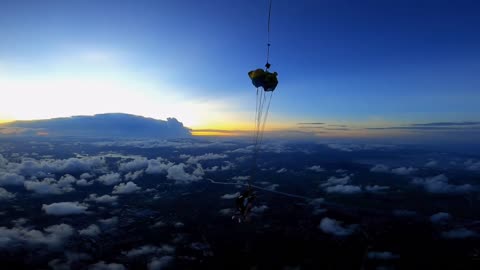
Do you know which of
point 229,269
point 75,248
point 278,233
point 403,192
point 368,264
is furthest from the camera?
point 403,192

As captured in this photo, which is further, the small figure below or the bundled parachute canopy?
the small figure below

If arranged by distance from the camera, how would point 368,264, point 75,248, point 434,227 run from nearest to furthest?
1. point 368,264
2. point 75,248
3. point 434,227

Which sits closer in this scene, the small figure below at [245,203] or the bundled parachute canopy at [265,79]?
the bundled parachute canopy at [265,79]

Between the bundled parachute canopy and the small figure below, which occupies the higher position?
the bundled parachute canopy

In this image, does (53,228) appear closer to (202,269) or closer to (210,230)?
(210,230)

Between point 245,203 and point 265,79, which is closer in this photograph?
point 265,79

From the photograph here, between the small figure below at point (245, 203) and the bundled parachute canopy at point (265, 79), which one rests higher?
the bundled parachute canopy at point (265, 79)

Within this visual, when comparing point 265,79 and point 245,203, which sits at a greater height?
point 265,79

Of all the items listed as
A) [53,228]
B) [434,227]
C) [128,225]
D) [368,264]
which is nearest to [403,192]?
[434,227]
